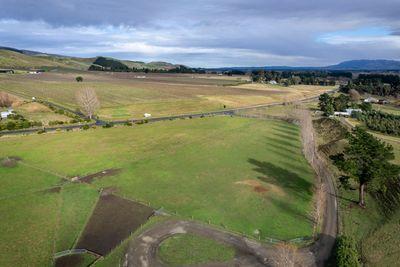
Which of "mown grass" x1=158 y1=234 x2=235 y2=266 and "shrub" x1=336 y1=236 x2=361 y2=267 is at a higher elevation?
"shrub" x1=336 y1=236 x2=361 y2=267

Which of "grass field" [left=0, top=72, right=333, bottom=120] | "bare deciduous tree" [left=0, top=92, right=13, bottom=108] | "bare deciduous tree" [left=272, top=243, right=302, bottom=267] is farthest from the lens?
"grass field" [left=0, top=72, right=333, bottom=120]

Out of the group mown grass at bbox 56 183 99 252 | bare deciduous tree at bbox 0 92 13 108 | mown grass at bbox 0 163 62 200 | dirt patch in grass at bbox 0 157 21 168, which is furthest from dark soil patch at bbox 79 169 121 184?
bare deciduous tree at bbox 0 92 13 108

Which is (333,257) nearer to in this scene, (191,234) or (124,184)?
(191,234)

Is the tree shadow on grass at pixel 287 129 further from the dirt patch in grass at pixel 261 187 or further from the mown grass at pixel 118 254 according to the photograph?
the mown grass at pixel 118 254

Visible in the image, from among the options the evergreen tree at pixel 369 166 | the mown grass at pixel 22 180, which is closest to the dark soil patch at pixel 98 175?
the mown grass at pixel 22 180

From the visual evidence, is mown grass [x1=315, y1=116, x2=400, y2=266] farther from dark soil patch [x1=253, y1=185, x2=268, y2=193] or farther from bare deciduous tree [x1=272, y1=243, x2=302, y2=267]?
dark soil patch [x1=253, y1=185, x2=268, y2=193]

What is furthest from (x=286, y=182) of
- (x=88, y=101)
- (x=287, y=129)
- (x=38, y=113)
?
(x=38, y=113)
